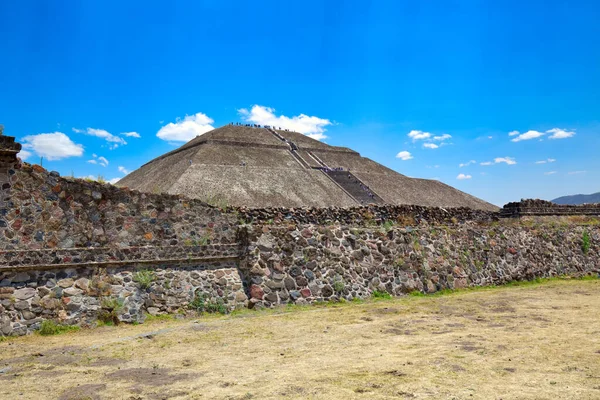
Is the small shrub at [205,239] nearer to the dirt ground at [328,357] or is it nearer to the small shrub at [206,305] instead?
the small shrub at [206,305]

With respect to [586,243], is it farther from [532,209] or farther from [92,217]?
[92,217]

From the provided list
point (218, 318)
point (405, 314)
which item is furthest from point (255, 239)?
point (405, 314)

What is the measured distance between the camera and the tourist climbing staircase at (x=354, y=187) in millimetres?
39725

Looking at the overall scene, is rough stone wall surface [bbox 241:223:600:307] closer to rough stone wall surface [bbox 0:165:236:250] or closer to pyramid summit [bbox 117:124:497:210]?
rough stone wall surface [bbox 0:165:236:250]

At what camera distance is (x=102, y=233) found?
37.2 feet

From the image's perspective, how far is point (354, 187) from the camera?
42344 mm

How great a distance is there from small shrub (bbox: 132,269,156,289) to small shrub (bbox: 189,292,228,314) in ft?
3.47

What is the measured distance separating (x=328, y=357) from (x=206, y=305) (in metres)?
5.01

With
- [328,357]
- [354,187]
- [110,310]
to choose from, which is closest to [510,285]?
[328,357]

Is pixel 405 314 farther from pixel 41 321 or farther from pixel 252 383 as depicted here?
pixel 41 321

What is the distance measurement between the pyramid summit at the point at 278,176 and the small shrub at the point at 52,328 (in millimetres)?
17832

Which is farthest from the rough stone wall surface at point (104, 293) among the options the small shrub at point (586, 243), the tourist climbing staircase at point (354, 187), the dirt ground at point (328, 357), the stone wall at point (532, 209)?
the tourist climbing staircase at point (354, 187)

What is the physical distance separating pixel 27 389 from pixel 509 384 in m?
5.74

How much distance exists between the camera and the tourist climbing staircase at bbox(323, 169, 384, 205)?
1564 inches
